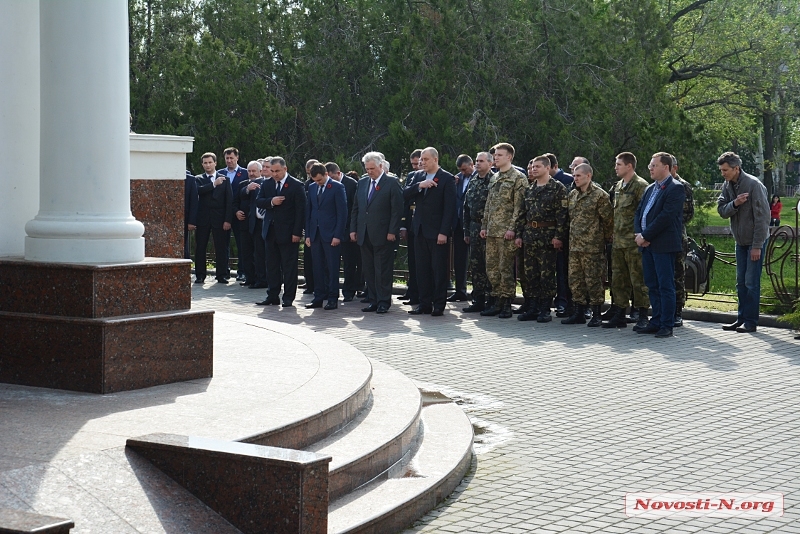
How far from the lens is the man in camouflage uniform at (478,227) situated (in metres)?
14.7

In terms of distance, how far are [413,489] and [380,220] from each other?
29.7ft

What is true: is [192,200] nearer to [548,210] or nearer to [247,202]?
[247,202]

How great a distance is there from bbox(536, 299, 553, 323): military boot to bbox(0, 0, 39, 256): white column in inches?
297

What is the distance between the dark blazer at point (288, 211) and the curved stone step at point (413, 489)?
7.96 m

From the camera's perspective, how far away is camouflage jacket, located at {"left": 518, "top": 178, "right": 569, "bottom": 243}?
13828 mm

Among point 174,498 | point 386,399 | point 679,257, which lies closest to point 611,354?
point 679,257

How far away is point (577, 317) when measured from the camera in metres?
13.8

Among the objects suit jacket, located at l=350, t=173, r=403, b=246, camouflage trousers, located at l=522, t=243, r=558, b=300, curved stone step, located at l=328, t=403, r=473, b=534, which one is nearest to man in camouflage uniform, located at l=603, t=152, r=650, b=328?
camouflage trousers, located at l=522, t=243, r=558, b=300

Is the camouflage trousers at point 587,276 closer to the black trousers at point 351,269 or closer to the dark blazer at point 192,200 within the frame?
the black trousers at point 351,269

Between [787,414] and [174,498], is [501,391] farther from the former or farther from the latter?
[174,498]

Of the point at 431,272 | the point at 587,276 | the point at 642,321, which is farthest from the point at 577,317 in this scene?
the point at 431,272

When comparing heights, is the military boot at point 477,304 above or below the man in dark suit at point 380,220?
below

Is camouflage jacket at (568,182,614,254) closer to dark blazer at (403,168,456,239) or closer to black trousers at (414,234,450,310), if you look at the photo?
dark blazer at (403,168,456,239)

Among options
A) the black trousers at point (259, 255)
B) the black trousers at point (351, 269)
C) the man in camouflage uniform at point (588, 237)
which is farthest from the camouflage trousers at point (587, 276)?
the black trousers at point (259, 255)
